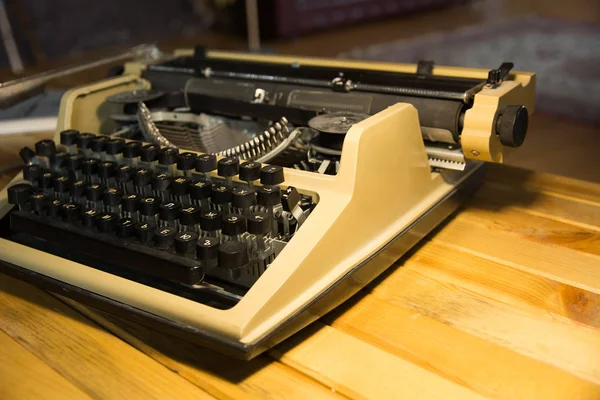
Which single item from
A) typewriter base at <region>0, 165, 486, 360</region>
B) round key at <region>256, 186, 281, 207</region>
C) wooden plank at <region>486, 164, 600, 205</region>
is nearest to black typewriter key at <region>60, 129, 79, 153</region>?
typewriter base at <region>0, 165, 486, 360</region>

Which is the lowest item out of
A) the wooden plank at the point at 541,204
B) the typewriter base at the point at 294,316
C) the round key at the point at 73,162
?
the wooden plank at the point at 541,204

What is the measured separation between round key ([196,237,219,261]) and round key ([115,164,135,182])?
0.29 metres

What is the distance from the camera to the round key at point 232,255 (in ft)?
2.71

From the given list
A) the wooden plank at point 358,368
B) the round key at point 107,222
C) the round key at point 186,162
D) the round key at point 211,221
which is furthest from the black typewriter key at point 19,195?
the wooden plank at point 358,368

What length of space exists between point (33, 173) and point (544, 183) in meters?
1.11

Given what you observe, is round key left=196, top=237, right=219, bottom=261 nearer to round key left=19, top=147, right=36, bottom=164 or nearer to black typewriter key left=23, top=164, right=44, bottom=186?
black typewriter key left=23, top=164, right=44, bottom=186

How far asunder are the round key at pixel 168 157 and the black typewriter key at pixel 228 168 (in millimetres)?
112

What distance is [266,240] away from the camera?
0.92 m

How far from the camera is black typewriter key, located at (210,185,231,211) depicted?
94 centimetres

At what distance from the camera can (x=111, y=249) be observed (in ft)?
3.14

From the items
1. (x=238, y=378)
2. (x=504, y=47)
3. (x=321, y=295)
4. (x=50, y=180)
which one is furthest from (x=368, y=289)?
(x=504, y=47)

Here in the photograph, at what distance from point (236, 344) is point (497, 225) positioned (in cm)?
67

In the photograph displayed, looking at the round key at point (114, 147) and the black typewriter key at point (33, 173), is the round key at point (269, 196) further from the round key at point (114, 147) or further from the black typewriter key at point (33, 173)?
the black typewriter key at point (33, 173)

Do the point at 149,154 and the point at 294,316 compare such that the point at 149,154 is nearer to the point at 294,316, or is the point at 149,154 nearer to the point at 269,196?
the point at 269,196
